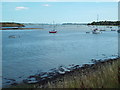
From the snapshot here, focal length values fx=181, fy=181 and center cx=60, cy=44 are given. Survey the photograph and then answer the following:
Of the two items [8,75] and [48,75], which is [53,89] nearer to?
[48,75]

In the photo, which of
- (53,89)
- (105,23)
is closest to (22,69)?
(53,89)

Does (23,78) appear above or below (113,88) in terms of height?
below

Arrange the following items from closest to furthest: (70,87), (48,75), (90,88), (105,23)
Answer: (90,88) → (70,87) → (48,75) → (105,23)

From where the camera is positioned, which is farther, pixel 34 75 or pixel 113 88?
pixel 34 75

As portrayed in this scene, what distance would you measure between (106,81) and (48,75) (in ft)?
25.3

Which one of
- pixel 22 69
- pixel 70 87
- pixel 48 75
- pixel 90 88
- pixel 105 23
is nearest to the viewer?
pixel 90 88

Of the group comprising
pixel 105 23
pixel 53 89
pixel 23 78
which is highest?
pixel 105 23

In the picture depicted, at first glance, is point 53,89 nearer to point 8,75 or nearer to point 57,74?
point 57,74

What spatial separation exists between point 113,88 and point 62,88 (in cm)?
138

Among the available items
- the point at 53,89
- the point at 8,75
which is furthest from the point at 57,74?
the point at 53,89

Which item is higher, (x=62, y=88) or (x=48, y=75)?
(x=62, y=88)

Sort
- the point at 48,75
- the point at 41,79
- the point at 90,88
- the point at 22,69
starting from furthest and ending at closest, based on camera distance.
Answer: the point at 22,69 < the point at 48,75 < the point at 41,79 < the point at 90,88

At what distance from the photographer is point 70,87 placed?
505cm

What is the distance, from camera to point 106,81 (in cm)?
531
